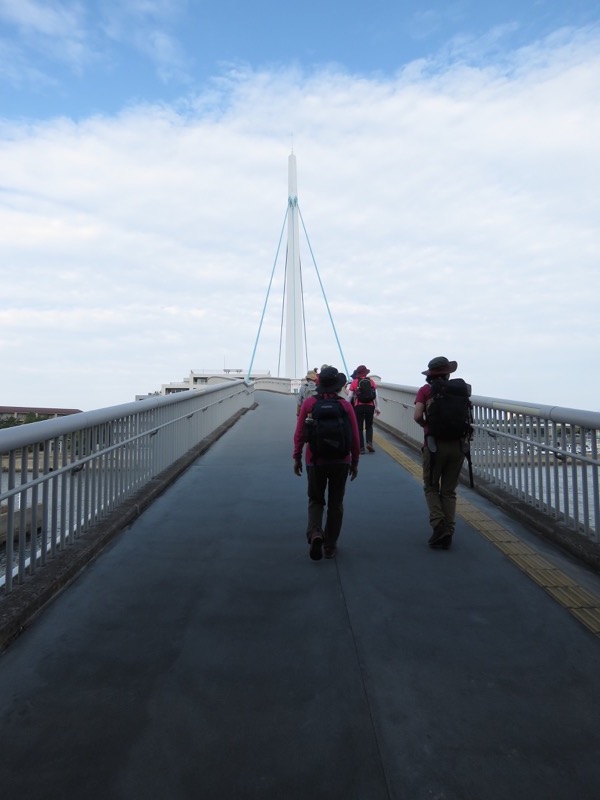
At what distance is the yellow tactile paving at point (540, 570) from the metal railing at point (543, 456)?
50 centimetres

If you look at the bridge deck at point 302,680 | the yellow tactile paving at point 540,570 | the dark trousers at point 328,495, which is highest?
the dark trousers at point 328,495

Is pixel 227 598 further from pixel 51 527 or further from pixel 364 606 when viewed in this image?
pixel 51 527

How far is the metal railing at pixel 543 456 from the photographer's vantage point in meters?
5.03

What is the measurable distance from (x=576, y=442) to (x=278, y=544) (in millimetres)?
2489

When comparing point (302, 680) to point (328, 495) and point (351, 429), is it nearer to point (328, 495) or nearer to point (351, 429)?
point (328, 495)

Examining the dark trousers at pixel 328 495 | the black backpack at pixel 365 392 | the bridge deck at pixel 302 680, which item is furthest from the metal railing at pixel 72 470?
the black backpack at pixel 365 392

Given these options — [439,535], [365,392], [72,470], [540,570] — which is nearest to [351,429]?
[439,535]

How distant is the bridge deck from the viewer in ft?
7.59

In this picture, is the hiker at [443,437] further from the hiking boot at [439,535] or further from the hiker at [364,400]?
the hiker at [364,400]

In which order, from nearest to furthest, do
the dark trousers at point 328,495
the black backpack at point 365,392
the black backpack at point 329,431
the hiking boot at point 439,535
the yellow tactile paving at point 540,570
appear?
the yellow tactile paving at point 540,570, the black backpack at point 329,431, the dark trousers at point 328,495, the hiking boot at point 439,535, the black backpack at point 365,392

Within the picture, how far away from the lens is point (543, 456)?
5.88 meters

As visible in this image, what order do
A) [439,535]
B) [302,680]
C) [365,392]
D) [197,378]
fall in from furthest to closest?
[197,378], [365,392], [439,535], [302,680]

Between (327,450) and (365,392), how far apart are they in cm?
573

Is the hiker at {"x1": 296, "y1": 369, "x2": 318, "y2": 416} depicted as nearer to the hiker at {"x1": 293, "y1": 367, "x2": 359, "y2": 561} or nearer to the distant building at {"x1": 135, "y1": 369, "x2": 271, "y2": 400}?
the hiker at {"x1": 293, "y1": 367, "x2": 359, "y2": 561}
